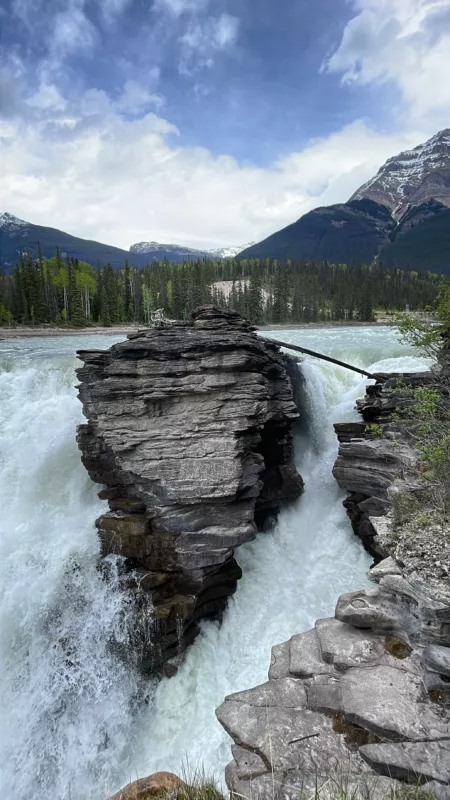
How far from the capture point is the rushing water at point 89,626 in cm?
1084

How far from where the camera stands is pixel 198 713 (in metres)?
11.6

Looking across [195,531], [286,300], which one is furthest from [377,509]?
[286,300]

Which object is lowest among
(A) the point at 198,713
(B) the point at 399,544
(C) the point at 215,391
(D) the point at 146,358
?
(A) the point at 198,713

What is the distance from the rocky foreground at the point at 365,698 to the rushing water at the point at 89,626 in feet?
5.21

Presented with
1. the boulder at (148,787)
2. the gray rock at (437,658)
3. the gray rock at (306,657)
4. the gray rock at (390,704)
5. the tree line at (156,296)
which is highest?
the tree line at (156,296)

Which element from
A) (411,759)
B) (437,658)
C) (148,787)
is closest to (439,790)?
(411,759)

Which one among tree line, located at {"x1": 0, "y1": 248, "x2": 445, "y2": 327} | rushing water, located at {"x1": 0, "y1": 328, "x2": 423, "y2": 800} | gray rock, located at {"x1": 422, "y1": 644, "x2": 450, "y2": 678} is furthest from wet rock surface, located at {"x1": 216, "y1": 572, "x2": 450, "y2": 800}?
tree line, located at {"x1": 0, "y1": 248, "x2": 445, "y2": 327}

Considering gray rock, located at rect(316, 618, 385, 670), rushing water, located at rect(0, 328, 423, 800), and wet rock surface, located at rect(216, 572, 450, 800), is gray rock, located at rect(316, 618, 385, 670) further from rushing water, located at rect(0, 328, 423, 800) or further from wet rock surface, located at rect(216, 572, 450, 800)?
rushing water, located at rect(0, 328, 423, 800)

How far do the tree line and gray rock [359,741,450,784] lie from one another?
6349 centimetres

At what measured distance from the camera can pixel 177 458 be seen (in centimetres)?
1470

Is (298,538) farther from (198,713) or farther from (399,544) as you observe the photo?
(399,544)

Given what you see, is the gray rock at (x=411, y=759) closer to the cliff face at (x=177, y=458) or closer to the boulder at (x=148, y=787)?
the boulder at (x=148, y=787)

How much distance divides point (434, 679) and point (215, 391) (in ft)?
34.9

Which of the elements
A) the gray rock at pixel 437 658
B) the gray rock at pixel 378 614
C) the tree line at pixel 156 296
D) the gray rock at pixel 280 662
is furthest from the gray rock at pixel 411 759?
the tree line at pixel 156 296
